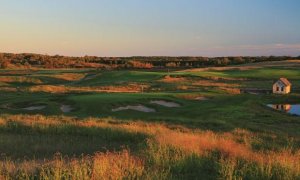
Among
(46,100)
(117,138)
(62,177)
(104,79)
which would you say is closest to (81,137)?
(117,138)

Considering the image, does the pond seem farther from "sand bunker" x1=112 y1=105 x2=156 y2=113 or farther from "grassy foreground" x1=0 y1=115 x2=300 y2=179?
"grassy foreground" x1=0 y1=115 x2=300 y2=179

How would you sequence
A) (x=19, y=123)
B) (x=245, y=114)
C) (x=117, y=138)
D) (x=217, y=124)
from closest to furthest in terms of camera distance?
(x=117, y=138)
(x=19, y=123)
(x=217, y=124)
(x=245, y=114)

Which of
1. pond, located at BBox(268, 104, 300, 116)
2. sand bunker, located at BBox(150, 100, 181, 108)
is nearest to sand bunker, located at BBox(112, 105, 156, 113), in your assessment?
sand bunker, located at BBox(150, 100, 181, 108)

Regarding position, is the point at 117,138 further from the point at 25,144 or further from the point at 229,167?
the point at 229,167

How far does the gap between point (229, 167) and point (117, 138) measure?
9080mm

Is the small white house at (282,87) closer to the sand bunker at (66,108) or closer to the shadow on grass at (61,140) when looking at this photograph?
the sand bunker at (66,108)

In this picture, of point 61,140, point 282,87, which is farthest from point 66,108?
point 282,87

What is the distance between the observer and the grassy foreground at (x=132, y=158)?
11.2m

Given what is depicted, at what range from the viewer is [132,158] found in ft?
43.3

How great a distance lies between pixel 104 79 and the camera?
295ft

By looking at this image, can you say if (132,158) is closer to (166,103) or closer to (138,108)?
(138,108)

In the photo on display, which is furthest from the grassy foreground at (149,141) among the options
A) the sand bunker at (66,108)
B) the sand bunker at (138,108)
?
the sand bunker at (138,108)

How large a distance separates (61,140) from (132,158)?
653cm

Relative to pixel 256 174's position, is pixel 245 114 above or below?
below
